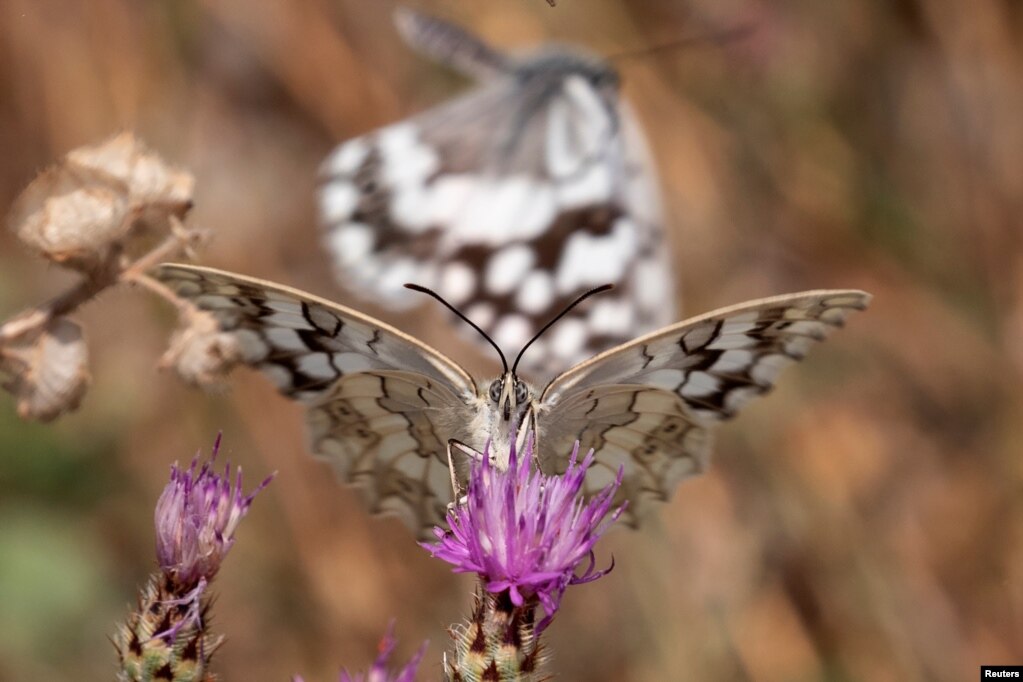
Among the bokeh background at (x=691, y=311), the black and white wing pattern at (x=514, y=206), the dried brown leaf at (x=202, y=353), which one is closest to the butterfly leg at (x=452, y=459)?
the dried brown leaf at (x=202, y=353)

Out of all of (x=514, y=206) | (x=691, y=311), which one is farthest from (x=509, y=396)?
(x=691, y=311)

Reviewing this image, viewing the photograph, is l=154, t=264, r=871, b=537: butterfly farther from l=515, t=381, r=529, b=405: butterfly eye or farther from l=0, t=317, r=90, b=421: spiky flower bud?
l=0, t=317, r=90, b=421: spiky flower bud

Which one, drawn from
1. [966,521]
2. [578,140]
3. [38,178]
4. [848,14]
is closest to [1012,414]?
[966,521]

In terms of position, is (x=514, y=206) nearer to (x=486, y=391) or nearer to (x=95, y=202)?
(x=486, y=391)

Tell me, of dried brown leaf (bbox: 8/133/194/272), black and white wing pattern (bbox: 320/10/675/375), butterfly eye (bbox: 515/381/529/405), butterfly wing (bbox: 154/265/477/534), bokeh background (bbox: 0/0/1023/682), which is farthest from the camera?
bokeh background (bbox: 0/0/1023/682)

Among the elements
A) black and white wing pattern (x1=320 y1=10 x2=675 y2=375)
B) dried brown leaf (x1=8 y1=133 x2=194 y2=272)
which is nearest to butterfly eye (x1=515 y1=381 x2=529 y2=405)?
dried brown leaf (x1=8 y1=133 x2=194 y2=272)

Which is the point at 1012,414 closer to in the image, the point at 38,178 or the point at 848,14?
the point at 848,14
